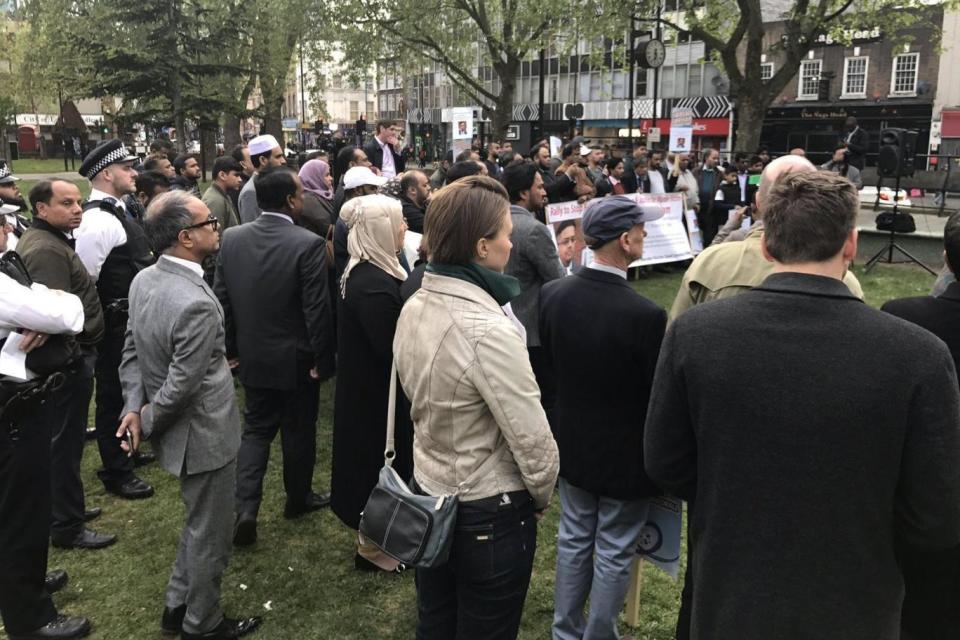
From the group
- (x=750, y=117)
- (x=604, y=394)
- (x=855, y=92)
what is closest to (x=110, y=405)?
(x=604, y=394)

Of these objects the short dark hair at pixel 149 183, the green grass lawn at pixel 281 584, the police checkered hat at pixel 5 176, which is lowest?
the green grass lawn at pixel 281 584

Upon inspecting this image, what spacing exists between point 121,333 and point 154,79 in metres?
17.1

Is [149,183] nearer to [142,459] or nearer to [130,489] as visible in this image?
[142,459]

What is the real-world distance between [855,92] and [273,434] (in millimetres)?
43522

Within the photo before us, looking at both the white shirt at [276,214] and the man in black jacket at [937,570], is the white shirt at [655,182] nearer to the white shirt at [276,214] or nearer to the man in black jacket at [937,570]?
the white shirt at [276,214]

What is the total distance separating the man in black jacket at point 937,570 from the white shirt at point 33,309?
3.29m

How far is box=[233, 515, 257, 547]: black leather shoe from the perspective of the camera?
14.5 feet

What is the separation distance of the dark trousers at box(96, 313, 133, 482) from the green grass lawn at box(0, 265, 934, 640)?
0.67 ft

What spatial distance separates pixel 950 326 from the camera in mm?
2463

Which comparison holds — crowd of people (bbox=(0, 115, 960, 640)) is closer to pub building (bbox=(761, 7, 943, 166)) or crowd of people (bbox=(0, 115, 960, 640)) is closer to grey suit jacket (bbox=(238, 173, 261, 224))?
grey suit jacket (bbox=(238, 173, 261, 224))

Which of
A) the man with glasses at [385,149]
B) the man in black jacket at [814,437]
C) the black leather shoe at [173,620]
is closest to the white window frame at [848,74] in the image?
the man with glasses at [385,149]

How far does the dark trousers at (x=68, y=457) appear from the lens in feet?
14.3

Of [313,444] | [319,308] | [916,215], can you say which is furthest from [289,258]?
[916,215]

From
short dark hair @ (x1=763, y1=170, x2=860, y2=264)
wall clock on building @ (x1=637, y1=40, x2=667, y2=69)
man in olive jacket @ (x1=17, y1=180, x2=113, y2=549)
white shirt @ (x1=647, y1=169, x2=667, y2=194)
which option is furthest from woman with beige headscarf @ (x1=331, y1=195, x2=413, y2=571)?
wall clock on building @ (x1=637, y1=40, x2=667, y2=69)
